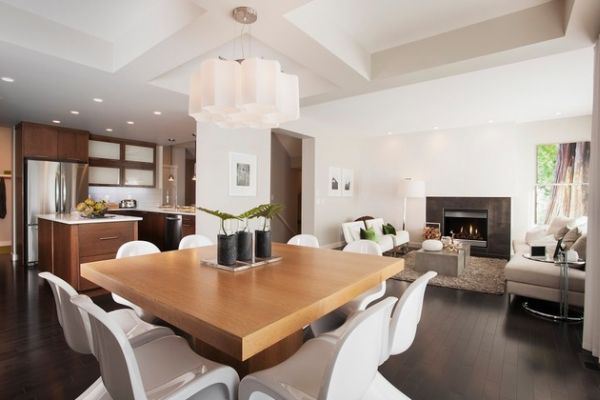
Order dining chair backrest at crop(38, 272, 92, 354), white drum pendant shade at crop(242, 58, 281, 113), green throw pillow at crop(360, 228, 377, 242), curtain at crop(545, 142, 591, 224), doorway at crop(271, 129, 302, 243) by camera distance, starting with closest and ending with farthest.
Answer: dining chair backrest at crop(38, 272, 92, 354), white drum pendant shade at crop(242, 58, 281, 113), green throw pillow at crop(360, 228, 377, 242), curtain at crop(545, 142, 591, 224), doorway at crop(271, 129, 302, 243)

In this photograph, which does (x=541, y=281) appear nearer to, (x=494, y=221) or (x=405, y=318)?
(x=405, y=318)

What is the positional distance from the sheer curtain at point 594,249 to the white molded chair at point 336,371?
6.98 feet

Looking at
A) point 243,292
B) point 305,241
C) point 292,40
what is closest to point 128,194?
point 305,241

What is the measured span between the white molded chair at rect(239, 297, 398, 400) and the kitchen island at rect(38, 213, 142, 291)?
11.3 ft

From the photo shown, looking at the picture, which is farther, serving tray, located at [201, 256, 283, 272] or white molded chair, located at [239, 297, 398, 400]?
serving tray, located at [201, 256, 283, 272]

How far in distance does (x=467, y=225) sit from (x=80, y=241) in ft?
22.8

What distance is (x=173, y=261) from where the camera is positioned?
6.25ft

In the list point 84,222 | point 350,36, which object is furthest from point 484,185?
point 84,222

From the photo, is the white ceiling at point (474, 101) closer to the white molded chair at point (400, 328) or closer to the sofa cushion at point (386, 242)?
the sofa cushion at point (386, 242)

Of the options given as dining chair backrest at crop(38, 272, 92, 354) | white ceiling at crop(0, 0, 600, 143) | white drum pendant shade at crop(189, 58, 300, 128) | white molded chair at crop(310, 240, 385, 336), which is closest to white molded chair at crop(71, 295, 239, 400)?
dining chair backrest at crop(38, 272, 92, 354)

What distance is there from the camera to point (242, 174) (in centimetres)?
468

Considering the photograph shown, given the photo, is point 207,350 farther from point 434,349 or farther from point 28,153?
Result: point 28,153

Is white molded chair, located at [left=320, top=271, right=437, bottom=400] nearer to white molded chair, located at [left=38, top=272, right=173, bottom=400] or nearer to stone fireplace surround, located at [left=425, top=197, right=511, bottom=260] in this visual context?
white molded chair, located at [left=38, top=272, right=173, bottom=400]

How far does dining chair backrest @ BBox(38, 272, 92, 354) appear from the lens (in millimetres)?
1298
